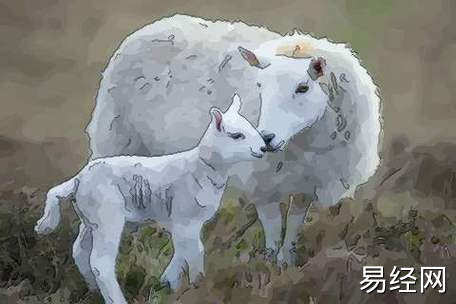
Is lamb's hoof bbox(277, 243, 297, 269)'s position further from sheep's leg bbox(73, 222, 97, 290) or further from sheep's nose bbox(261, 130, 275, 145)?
sheep's leg bbox(73, 222, 97, 290)

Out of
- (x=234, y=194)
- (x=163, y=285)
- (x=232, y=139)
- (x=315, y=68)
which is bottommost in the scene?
(x=163, y=285)

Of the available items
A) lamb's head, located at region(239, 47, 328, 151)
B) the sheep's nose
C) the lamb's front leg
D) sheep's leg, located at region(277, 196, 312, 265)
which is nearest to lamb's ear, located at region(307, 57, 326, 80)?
lamb's head, located at region(239, 47, 328, 151)

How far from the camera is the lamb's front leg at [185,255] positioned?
66.9 inches

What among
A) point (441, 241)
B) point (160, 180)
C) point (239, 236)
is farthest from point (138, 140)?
point (441, 241)

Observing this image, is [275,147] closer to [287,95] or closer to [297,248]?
[287,95]

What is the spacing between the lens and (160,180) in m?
1.67

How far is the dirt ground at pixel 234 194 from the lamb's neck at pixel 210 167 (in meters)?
0.08

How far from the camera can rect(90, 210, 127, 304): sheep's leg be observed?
5.47ft

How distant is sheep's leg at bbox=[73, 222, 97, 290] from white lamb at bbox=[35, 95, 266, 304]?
1 cm

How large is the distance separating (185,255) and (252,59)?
1.26 feet

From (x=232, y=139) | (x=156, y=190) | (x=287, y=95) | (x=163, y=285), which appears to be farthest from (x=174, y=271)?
(x=287, y=95)

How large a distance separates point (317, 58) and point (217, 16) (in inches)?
9.8

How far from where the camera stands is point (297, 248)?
178 cm

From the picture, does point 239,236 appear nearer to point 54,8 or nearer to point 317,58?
point 317,58
